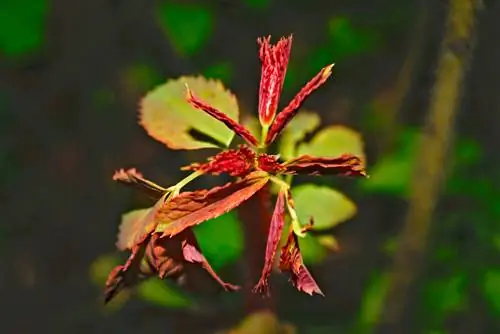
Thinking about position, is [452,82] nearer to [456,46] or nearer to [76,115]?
[456,46]

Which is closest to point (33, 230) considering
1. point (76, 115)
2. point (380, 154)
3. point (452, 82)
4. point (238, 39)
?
point (76, 115)

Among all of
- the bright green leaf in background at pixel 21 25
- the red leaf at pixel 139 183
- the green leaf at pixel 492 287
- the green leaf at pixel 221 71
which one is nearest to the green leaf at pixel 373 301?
the green leaf at pixel 492 287

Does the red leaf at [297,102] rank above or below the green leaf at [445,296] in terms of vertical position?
above

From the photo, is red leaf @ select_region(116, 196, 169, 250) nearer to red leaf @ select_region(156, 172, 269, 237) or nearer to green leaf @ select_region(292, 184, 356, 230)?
red leaf @ select_region(156, 172, 269, 237)

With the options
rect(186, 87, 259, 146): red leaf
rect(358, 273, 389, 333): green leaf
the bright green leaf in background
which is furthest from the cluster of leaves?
the bright green leaf in background

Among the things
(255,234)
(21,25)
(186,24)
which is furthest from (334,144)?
(21,25)

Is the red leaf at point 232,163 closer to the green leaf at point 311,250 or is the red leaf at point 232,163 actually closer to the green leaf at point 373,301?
the green leaf at point 311,250

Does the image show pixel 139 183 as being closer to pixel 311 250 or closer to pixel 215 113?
pixel 215 113
